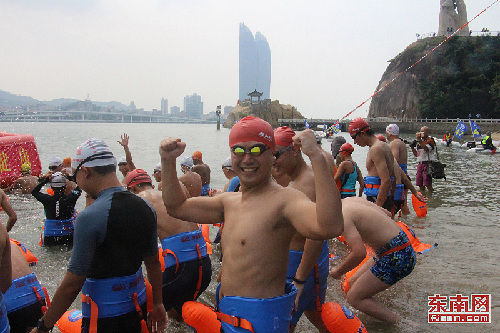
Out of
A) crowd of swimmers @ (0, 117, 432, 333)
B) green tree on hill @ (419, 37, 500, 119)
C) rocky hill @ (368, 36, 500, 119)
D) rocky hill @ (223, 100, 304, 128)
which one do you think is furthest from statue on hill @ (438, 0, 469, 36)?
crowd of swimmers @ (0, 117, 432, 333)

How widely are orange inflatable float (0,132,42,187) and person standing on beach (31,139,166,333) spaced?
1488 cm

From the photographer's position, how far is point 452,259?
7.22m

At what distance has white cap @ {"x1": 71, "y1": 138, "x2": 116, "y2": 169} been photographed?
296 centimetres

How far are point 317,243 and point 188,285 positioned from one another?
5.61ft

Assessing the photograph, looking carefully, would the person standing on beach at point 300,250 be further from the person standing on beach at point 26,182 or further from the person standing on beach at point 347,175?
the person standing on beach at point 26,182

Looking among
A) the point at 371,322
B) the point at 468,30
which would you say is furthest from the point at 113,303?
the point at 468,30

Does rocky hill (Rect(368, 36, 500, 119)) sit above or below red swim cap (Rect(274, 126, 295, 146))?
above

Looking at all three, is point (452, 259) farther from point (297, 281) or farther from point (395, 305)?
point (297, 281)

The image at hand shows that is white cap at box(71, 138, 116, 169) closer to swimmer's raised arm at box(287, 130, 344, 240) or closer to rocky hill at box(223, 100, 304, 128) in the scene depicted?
swimmer's raised arm at box(287, 130, 344, 240)

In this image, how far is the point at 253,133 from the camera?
2.63 meters

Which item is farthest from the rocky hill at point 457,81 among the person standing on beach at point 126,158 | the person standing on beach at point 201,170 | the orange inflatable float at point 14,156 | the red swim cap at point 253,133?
the red swim cap at point 253,133

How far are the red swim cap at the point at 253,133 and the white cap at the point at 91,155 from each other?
0.95 metres

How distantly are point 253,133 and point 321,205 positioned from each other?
2.25ft

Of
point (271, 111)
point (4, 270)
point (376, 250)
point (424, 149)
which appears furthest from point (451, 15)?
point (4, 270)
